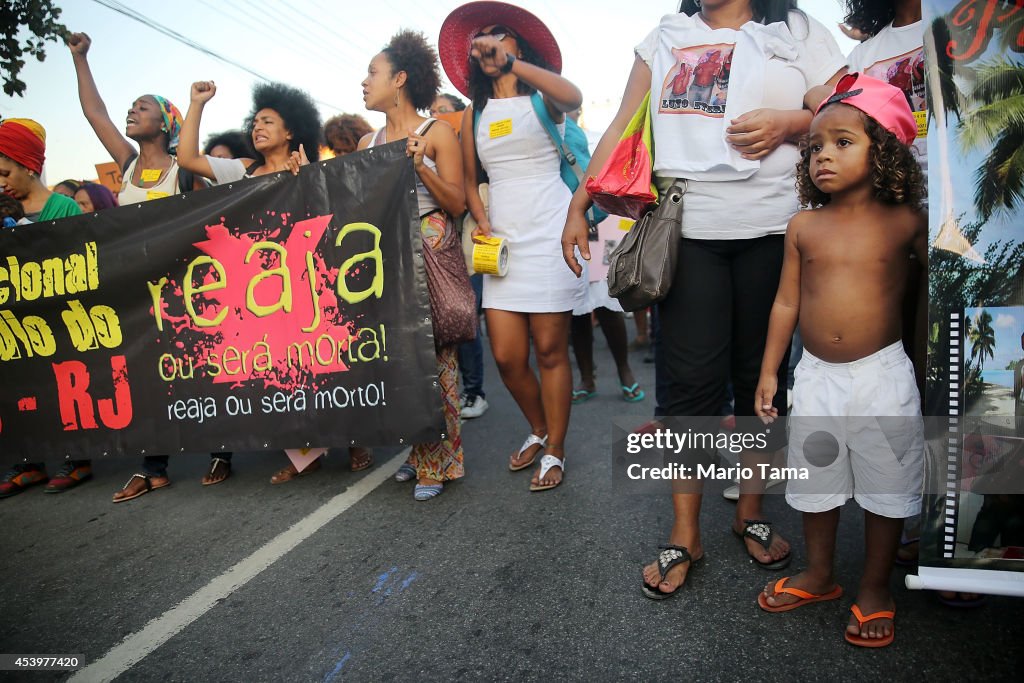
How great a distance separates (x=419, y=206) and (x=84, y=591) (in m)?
2.13

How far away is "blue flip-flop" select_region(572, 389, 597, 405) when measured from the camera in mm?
5008

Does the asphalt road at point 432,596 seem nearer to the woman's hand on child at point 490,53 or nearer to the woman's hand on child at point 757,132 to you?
the woman's hand on child at point 757,132

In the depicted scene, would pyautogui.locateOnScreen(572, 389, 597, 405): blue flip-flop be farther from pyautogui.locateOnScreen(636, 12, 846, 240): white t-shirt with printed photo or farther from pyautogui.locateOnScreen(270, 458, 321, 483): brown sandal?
pyautogui.locateOnScreen(636, 12, 846, 240): white t-shirt with printed photo

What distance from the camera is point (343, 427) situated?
3.32 meters

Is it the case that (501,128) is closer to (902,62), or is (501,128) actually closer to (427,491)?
(902,62)

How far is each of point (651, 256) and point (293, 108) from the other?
2.74m

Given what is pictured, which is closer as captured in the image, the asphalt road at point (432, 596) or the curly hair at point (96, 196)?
the asphalt road at point (432, 596)

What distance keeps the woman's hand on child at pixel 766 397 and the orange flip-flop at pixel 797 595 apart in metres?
0.52

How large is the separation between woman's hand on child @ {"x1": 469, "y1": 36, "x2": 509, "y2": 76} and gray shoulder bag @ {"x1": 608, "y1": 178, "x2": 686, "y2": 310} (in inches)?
47.7

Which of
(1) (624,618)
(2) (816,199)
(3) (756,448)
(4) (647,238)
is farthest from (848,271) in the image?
(1) (624,618)

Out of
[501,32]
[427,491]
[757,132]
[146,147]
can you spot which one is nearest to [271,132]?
[146,147]

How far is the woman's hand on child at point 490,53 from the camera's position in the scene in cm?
302

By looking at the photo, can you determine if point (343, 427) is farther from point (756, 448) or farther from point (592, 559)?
point (756, 448)

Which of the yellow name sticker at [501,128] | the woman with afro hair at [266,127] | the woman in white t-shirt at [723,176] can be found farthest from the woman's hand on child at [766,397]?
the woman with afro hair at [266,127]
